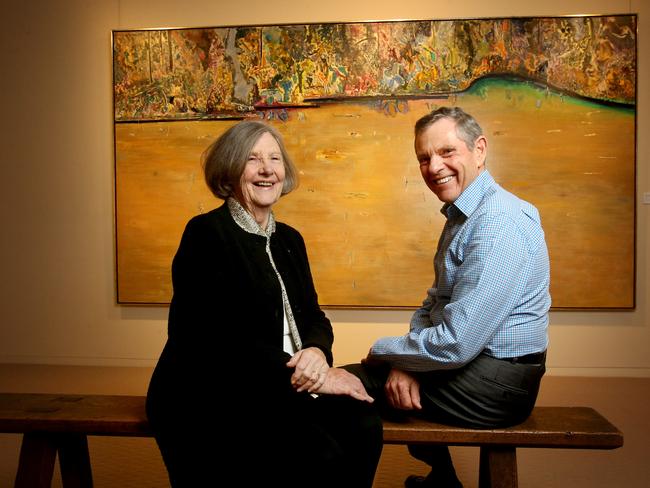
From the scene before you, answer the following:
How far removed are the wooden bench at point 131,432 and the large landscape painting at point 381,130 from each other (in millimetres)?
3079

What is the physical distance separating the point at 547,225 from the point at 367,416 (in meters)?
3.69

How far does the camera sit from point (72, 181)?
588cm

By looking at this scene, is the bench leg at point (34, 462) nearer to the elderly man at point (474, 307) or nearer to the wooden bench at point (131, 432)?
the wooden bench at point (131, 432)

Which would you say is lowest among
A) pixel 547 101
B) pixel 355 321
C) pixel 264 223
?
pixel 355 321

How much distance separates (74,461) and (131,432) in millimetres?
485

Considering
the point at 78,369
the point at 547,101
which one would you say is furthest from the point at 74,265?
the point at 547,101

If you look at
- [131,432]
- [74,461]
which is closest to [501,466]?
[131,432]

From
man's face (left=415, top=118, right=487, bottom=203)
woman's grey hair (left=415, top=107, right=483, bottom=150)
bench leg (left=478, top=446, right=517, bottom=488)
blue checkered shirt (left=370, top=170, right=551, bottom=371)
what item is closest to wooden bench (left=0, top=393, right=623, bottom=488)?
bench leg (left=478, top=446, right=517, bottom=488)

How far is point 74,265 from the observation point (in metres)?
5.91

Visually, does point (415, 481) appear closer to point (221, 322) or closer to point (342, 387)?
point (342, 387)

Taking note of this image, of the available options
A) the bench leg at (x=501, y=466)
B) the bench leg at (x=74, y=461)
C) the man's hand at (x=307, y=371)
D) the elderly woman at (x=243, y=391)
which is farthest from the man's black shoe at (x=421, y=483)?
the bench leg at (x=74, y=461)

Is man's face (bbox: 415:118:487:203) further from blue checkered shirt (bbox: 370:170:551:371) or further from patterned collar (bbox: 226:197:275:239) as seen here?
patterned collar (bbox: 226:197:275:239)

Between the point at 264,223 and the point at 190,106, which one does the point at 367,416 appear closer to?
the point at 264,223

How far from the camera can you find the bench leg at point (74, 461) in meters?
2.64
